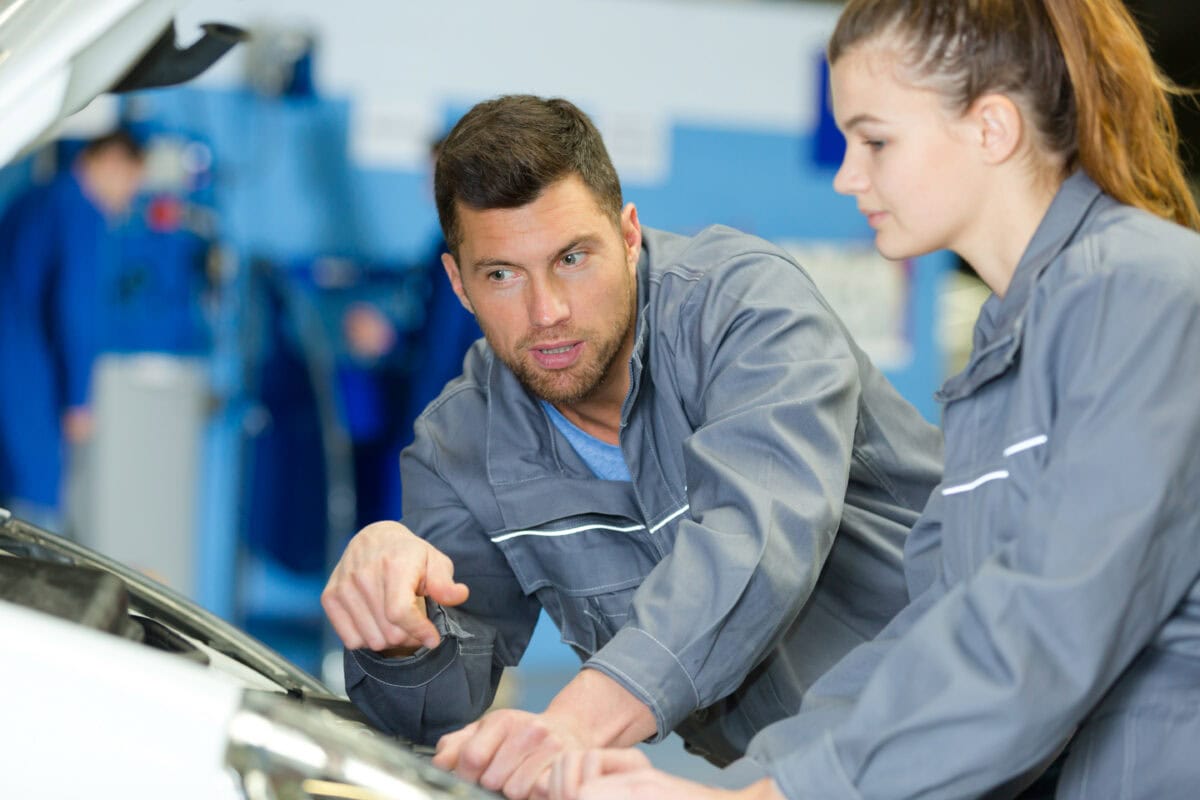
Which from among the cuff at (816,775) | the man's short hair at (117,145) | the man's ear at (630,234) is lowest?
the cuff at (816,775)

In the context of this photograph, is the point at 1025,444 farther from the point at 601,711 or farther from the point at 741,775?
the point at 601,711

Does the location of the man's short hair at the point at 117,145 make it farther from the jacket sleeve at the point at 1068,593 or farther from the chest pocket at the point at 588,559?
the jacket sleeve at the point at 1068,593

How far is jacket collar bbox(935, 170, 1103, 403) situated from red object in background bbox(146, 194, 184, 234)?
4.07 meters

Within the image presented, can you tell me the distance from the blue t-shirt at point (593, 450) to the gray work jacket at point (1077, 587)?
2.45 ft

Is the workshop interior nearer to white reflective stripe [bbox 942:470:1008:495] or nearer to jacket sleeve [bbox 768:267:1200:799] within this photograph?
white reflective stripe [bbox 942:470:1008:495]

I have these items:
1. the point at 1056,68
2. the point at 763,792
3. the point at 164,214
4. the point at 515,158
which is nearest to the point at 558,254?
the point at 515,158

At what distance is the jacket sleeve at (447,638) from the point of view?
5.25 ft

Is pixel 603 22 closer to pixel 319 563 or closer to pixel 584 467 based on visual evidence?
pixel 319 563

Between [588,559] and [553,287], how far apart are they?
1.14 ft

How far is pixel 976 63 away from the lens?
1122 mm

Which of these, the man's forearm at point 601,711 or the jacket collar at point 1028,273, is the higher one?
the jacket collar at point 1028,273

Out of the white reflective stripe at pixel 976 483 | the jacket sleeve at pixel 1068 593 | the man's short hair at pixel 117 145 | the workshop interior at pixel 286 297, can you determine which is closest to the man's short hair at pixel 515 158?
the white reflective stripe at pixel 976 483

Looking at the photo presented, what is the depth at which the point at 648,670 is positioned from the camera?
1.32 m

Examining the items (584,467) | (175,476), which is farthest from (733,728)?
(175,476)
